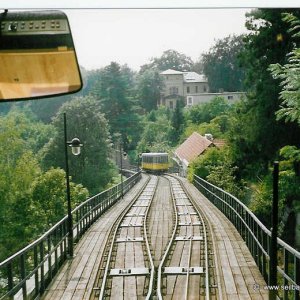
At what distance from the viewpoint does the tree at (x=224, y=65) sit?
13.8 feet

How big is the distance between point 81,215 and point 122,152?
126 centimetres

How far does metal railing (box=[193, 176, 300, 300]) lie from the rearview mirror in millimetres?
2031

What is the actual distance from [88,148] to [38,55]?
1.56 metres

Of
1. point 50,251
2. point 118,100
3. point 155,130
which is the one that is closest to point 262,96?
point 155,130

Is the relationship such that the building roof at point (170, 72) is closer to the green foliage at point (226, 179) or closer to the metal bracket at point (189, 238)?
the green foliage at point (226, 179)

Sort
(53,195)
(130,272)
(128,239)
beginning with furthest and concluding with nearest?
(53,195) → (128,239) → (130,272)

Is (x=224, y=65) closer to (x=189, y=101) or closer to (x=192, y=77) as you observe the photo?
(x=192, y=77)

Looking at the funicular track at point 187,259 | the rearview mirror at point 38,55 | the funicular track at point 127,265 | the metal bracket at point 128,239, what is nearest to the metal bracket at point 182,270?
the funicular track at point 187,259

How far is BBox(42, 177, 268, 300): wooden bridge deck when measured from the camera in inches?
155

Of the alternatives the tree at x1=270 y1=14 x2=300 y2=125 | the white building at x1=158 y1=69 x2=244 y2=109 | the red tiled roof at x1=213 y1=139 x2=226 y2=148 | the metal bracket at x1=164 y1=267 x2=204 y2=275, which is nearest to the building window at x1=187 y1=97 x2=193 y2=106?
the white building at x1=158 y1=69 x2=244 y2=109

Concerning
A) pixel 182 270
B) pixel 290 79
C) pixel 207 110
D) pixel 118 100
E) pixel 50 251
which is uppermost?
pixel 290 79

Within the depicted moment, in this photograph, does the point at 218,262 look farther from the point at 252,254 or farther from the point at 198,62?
the point at 198,62

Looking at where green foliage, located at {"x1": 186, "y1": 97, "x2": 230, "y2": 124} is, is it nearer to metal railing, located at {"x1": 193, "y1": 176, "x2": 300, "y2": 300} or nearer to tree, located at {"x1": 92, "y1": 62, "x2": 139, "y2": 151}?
tree, located at {"x1": 92, "y1": 62, "x2": 139, "y2": 151}

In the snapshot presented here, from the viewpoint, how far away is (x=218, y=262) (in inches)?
172
